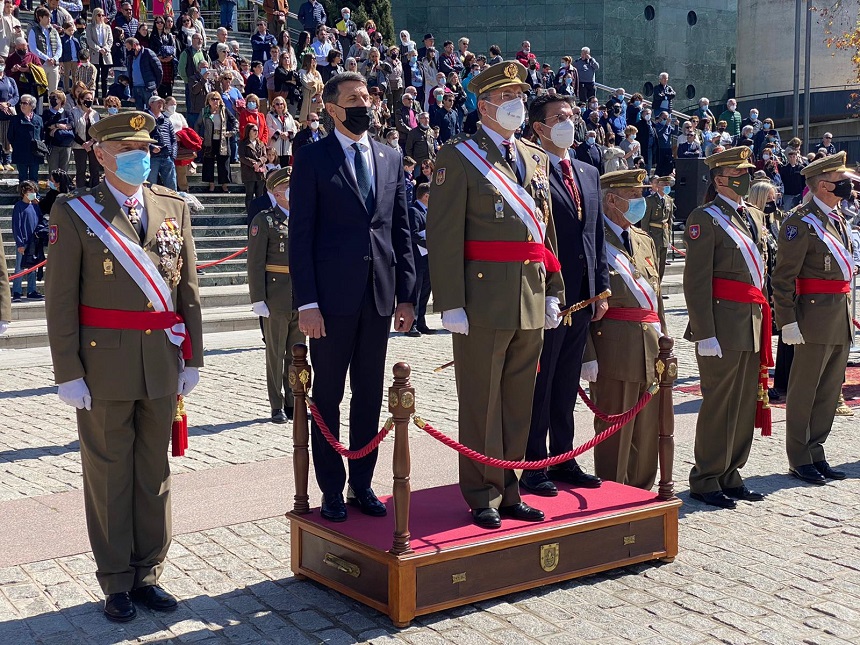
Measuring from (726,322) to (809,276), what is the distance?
119cm

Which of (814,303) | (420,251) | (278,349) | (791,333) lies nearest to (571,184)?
(791,333)

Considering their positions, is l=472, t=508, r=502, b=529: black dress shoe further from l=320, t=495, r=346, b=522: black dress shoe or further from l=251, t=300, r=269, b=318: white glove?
l=251, t=300, r=269, b=318: white glove

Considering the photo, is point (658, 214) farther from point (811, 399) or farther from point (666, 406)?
point (666, 406)

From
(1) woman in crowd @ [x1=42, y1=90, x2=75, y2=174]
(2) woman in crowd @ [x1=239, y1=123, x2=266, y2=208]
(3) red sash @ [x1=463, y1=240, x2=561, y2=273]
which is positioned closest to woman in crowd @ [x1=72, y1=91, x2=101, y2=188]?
(1) woman in crowd @ [x1=42, y1=90, x2=75, y2=174]

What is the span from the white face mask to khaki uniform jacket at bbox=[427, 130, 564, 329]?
6.0 inches

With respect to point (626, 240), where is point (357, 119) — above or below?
above

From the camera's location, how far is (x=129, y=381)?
208 inches

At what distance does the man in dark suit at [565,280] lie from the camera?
618 cm

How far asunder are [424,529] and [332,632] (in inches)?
27.8

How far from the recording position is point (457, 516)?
5746 millimetres

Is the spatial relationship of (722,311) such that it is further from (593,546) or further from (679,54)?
(679,54)

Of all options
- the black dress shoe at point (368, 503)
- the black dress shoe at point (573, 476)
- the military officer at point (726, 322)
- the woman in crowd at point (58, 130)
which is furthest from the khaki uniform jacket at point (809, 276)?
the woman in crowd at point (58, 130)

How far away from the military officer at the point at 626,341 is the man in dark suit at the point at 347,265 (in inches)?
59.5

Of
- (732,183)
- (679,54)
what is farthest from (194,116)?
(679,54)
